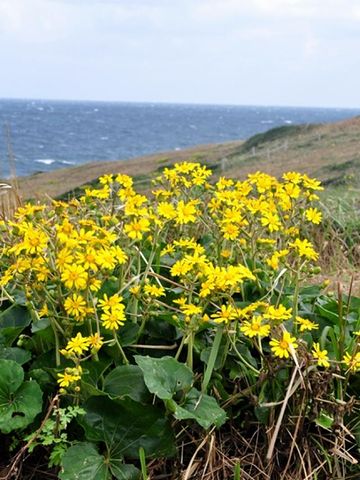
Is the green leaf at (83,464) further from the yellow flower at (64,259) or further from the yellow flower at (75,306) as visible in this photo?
the yellow flower at (64,259)

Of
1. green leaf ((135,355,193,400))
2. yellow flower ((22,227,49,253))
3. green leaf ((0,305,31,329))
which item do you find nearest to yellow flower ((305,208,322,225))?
green leaf ((135,355,193,400))

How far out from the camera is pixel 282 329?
6.60 ft

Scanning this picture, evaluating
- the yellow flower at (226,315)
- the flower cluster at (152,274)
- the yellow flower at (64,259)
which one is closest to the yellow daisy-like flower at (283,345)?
the flower cluster at (152,274)

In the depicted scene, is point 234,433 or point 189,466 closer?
point 189,466

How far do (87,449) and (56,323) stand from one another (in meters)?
0.38

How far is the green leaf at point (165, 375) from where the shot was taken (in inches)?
72.8

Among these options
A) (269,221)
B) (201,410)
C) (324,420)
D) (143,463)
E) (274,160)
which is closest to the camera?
(143,463)

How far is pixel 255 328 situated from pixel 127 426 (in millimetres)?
472

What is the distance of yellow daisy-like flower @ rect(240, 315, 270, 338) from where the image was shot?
6.24 feet

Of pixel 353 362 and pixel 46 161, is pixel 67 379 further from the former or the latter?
pixel 46 161

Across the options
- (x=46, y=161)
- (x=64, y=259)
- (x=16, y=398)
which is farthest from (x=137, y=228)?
(x=46, y=161)

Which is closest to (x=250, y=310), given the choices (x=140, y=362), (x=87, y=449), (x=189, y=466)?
(x=140, y=362)

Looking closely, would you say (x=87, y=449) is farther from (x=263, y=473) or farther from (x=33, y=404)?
(x=263, y=473)

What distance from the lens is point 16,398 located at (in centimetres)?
193
